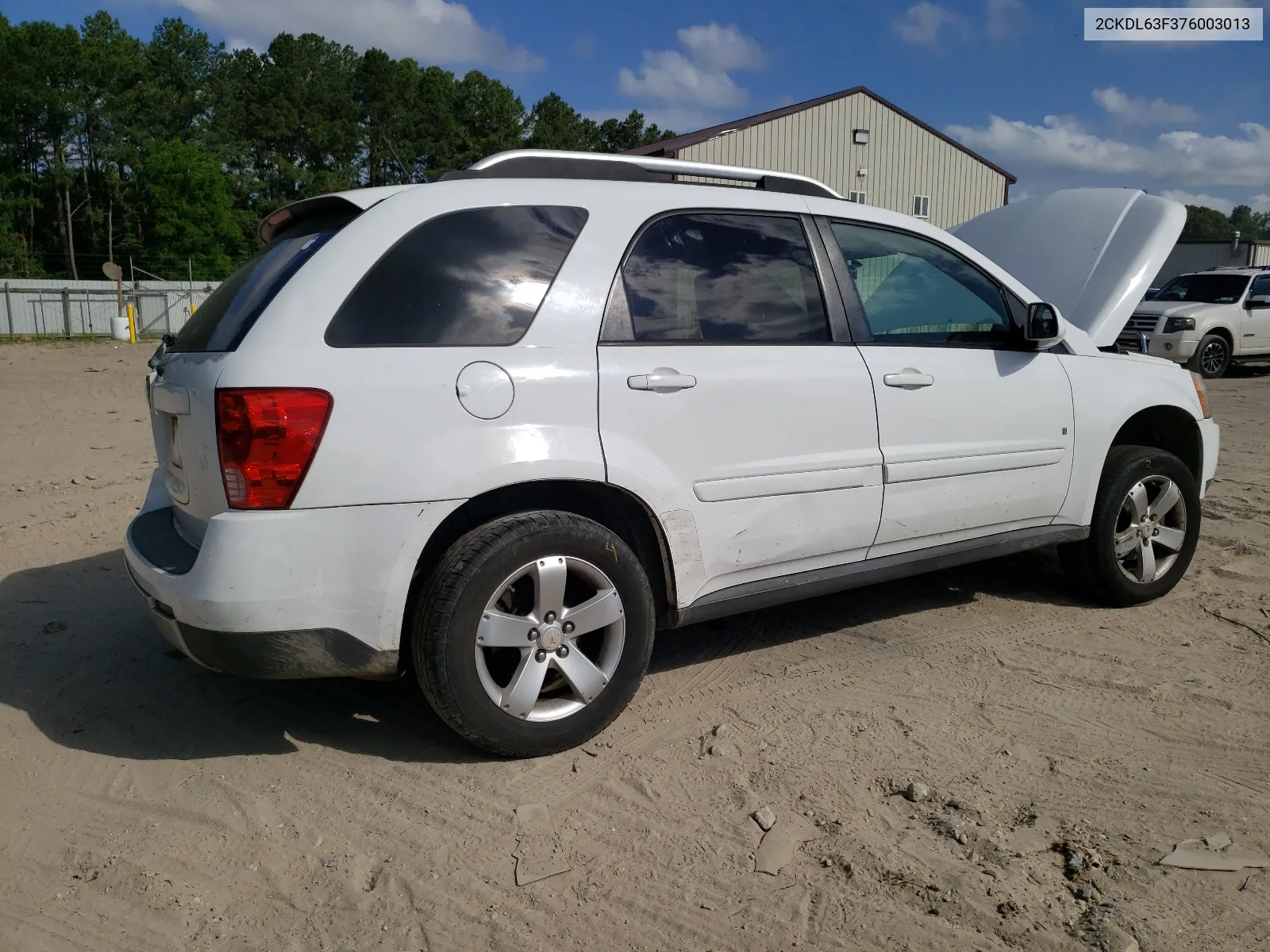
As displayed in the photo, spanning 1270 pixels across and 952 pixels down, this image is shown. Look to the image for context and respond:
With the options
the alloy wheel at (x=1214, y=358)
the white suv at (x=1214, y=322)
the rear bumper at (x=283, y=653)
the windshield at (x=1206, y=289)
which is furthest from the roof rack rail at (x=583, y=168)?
the windshield at (x=1206, y=289)

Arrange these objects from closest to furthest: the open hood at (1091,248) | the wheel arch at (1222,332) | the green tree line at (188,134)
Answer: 1. the open hood at (1091,248)
2. the wheel arch at (1222,332)
3. the green tree line at (188,134)

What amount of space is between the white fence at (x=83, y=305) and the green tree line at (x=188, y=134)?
7748 mm

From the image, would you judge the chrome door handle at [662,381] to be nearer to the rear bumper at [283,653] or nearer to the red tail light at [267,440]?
the red tail light at [267,440]

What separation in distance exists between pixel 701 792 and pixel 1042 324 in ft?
8.07

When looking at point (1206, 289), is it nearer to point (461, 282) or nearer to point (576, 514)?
point (576, 514)

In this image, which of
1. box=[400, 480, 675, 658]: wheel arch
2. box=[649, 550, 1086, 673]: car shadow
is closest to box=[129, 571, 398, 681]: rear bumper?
box=[400, 480, 675, 658]: wheel arch

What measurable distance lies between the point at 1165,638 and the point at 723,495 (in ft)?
7.52

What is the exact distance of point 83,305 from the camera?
35688mm

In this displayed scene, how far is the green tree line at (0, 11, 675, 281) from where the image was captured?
5094 centimetres

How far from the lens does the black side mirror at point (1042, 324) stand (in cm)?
418

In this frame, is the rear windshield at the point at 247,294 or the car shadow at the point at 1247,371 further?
the car shadow at the point at 1247,371

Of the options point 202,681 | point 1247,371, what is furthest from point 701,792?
point 1247,371

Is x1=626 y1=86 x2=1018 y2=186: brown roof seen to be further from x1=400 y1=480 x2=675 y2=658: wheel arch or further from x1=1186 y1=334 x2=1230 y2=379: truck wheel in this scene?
x1=400 y1=480 x2=675 y2=658: wheel arch

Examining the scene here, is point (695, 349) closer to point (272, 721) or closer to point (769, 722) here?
point (769, 722)
